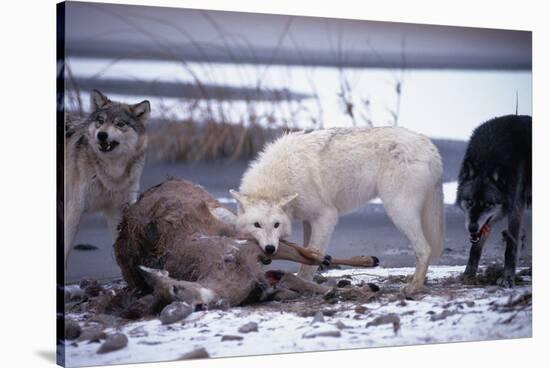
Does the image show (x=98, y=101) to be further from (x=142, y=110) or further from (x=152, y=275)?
(x=152, y=275)

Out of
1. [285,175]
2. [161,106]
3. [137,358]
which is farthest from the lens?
[285,175]

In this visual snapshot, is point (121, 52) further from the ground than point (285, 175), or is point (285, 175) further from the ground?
point (121, 52)

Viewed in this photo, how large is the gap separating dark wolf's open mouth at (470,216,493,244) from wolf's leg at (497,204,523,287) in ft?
0.53

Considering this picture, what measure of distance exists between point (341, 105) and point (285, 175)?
718 millimetres

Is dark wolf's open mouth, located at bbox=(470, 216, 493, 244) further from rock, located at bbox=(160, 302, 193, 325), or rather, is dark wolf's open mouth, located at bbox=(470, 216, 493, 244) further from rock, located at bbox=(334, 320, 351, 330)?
rock, located at bbox=(160, 302, 193, 325)

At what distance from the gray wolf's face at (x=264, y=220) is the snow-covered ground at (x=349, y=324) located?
19.0 inches

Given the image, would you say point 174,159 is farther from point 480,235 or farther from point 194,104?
point 480,235

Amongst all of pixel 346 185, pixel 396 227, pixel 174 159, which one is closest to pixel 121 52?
pixel 174 159

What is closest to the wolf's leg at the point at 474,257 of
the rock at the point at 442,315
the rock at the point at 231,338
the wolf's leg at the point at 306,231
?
the rock at the point at 442,315

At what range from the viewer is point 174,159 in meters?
6.54

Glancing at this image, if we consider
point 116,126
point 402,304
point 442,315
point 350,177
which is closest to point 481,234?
point 442,315

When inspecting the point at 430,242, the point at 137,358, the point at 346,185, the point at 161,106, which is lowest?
the point at 137,358

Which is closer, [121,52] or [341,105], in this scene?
[121,52]

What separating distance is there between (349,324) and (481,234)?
1555mm
